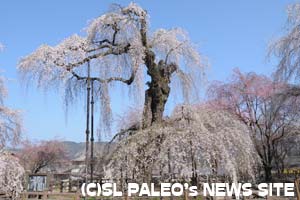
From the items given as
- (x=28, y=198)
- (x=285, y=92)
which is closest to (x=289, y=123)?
(x=285, y=92)

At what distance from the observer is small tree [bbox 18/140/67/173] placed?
42.9 m

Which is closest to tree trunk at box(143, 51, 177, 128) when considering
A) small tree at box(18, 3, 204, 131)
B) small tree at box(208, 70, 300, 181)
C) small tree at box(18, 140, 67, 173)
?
small tree at box(18, 3, 204, 131)

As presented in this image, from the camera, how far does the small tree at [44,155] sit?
141 ft

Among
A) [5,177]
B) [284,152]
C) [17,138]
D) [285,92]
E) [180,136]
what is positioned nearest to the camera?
[180,136]

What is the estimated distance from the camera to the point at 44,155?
4519 centimetres

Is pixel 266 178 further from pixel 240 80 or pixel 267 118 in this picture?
pixel 240 80

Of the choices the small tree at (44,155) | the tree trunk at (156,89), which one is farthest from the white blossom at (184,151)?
the small tree at (44,155)

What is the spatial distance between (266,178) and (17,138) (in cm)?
1811

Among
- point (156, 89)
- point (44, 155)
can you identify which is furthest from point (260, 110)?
point (44, 155)

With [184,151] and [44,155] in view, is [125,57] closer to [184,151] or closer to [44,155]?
[184,151]

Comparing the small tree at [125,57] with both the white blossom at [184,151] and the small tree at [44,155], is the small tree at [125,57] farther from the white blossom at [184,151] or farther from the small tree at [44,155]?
the small tree at [44,155]

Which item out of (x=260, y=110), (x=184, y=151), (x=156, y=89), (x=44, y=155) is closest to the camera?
(x=184, y=151)

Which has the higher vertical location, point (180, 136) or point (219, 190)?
point (180, 136)

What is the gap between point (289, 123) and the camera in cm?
2619
